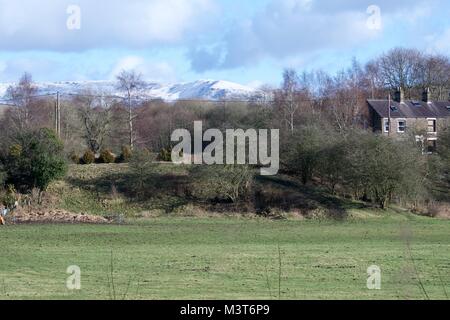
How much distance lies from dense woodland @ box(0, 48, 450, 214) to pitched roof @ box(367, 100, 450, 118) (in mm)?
1864

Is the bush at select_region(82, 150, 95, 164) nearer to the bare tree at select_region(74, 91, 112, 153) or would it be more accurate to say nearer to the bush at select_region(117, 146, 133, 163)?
the bush at select_region(117, 146, 133, 163)

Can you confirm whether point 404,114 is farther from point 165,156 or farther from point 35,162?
point 35,162

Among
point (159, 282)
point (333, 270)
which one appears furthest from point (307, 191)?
point (159, 282)

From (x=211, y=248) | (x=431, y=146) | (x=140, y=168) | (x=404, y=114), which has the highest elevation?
(x=404, y=114)

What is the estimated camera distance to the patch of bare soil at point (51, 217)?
1833 inches

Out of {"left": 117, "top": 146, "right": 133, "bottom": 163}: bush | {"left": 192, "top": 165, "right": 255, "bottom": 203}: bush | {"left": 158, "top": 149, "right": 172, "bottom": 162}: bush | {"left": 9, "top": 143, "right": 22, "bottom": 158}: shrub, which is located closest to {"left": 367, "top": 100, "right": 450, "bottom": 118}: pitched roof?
{"left": 158, "top": 149, "right": 172, "bottom": 162}: bush

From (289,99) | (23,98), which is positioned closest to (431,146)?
(289,99)

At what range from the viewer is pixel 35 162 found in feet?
180

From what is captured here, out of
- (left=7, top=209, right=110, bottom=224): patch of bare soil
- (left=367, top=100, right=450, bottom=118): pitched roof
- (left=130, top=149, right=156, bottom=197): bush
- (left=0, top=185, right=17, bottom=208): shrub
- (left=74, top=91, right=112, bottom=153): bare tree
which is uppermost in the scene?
(left=367, top=100, right=450, bottom=118): pitched roof

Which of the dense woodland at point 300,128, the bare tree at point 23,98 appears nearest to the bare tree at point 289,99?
the dense woodland at point 300,128

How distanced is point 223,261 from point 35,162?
33.1 meters

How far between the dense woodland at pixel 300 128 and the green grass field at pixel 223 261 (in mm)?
9983

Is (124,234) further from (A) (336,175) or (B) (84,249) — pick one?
(A) (336,175)

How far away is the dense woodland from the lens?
53781 mm
